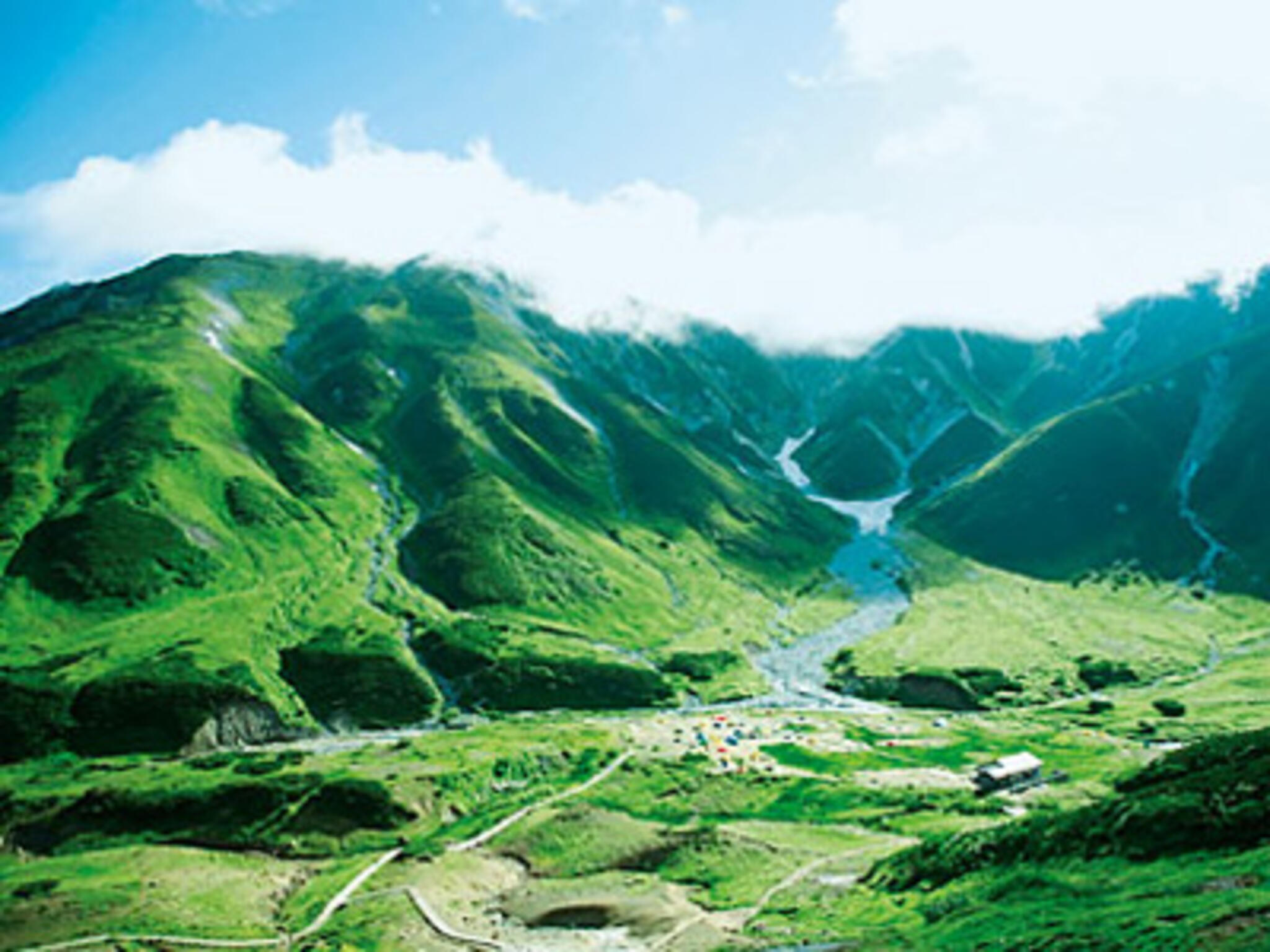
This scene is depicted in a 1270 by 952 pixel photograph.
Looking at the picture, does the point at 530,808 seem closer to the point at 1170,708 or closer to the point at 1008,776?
the point at 1008,776

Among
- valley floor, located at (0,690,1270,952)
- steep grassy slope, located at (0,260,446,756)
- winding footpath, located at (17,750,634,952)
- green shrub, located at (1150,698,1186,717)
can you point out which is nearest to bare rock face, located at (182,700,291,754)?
steep grassy slope, located at (0,260,446,756)

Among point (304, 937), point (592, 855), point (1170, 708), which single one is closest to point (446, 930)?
point (304, 937)

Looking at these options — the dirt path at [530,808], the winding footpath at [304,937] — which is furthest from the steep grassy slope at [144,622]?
the winding footpath at [304,937]

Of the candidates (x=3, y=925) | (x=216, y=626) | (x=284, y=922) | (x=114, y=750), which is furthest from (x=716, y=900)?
(x=216, y=626)

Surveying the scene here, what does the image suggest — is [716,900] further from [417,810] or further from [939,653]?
[939,653]

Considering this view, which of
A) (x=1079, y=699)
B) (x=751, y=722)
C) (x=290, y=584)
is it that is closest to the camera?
(x=751, y=722)

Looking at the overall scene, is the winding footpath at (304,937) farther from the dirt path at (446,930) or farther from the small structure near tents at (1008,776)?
the small structure near tents at (1008,776)
